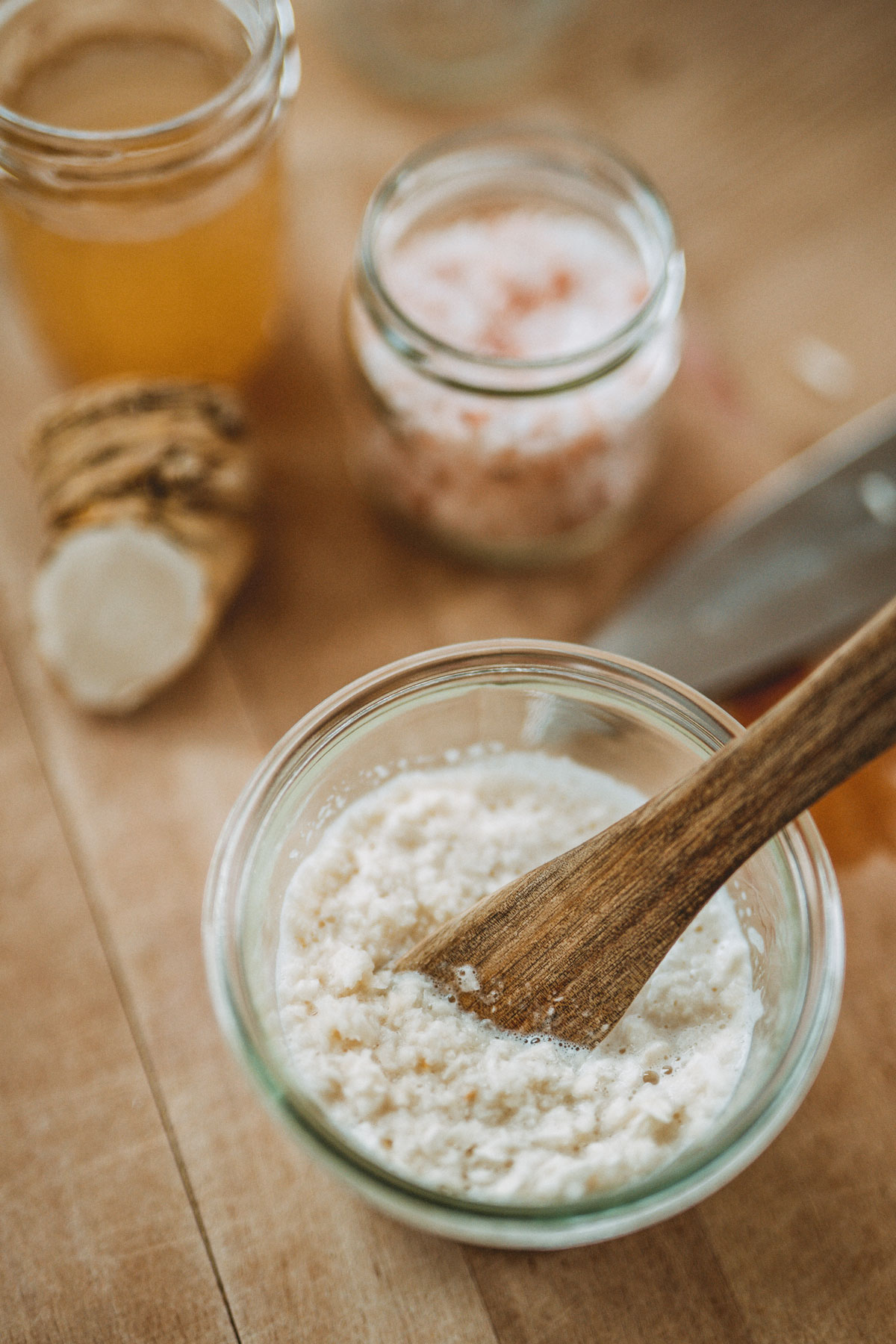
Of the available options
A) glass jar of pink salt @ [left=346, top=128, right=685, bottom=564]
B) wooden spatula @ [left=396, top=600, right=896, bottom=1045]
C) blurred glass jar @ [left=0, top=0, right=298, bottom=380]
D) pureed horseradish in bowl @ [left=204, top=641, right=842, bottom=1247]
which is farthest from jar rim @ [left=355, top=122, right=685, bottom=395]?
wooden spatula @ [left=396, top=600, right=896, bottom=1045]

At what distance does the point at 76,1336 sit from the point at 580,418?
0.69m

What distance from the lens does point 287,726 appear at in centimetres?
89

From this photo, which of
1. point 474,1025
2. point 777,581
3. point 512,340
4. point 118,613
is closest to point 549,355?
point 512,340

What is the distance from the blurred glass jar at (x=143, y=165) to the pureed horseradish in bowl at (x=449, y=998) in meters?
0.41

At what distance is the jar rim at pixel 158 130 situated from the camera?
2.52 feet

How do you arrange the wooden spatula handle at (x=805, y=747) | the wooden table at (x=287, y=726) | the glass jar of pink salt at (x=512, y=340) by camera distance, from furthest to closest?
the glass jar of pink salt at (x=512, y=340) < the wooden table at (x=287, y=726) < the wooden spatula handle at (x=805, y=747)

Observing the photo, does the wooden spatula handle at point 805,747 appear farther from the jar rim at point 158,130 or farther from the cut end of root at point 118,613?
the jar rim at point 158,130

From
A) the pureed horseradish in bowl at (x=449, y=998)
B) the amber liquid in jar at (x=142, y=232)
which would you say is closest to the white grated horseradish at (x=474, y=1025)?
the pureed horseradish in bowl at (x=449, y=998)

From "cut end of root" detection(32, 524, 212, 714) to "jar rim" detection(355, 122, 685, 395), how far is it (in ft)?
0.78

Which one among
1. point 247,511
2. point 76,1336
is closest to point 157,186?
point 247,511

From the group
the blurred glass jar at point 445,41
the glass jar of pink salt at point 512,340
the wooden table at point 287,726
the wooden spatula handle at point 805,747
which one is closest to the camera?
the wooden spatula handle at point 805,747

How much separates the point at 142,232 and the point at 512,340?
29 cm

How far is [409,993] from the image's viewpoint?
635mm

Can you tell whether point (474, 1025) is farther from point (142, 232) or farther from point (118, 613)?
point (142, 232)
